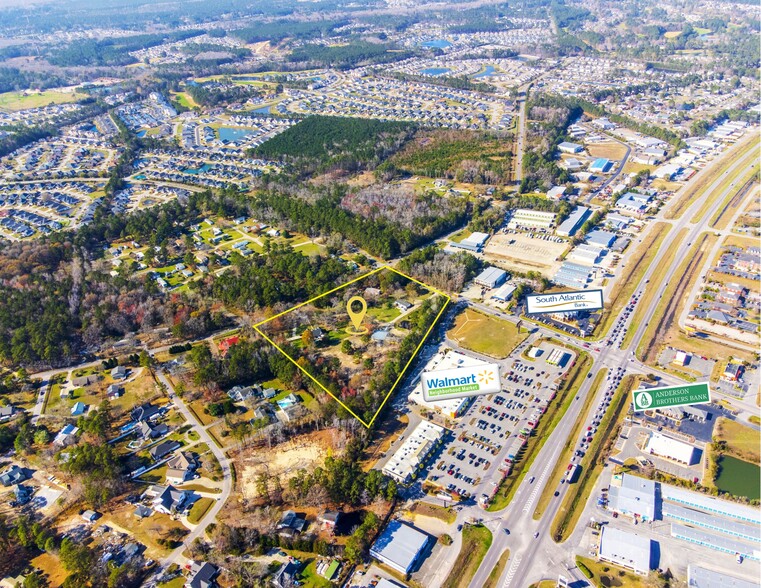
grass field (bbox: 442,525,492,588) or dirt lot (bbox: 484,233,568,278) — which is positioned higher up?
dirt lot (bbox: 484,233,568,278)

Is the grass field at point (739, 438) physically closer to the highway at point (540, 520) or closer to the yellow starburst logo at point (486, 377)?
the highway at point (540, 520)

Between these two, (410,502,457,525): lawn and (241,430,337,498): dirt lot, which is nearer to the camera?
(410,502,457,525): lawn

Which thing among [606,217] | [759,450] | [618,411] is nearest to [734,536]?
[759,450]

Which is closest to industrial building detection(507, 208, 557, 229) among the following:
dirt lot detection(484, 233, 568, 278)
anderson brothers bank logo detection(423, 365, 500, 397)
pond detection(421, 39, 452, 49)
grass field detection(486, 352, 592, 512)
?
dirt lot detection(484, 233, 568, 278)

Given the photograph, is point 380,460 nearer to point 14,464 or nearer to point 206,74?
point 14,464

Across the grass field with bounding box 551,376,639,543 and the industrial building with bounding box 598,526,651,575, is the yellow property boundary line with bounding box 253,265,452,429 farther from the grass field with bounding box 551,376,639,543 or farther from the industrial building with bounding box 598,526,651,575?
the industrial building with bounding box 598,526,651,575

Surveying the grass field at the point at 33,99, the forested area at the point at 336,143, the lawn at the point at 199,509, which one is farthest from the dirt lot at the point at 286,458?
the grass field at the point at 33,99
